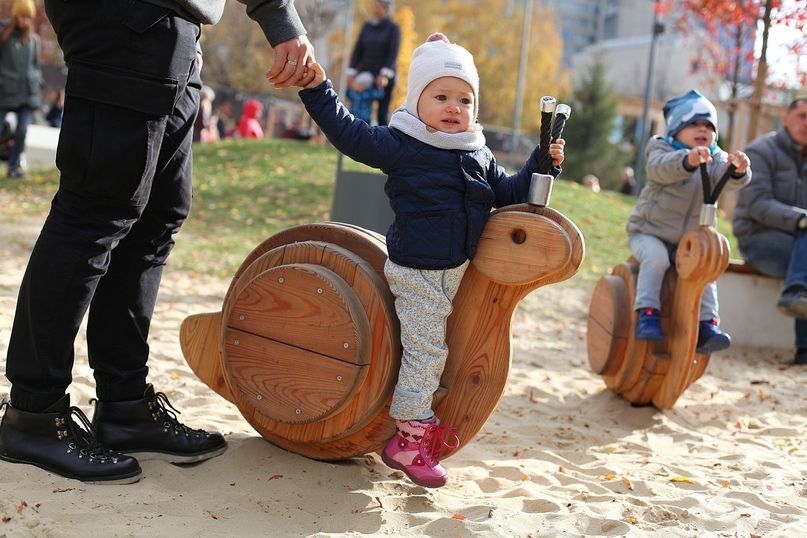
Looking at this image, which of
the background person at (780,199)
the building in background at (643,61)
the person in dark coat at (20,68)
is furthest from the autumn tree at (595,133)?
the background person at (780,199)

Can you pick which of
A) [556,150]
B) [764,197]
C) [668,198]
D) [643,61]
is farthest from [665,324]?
[643,61]

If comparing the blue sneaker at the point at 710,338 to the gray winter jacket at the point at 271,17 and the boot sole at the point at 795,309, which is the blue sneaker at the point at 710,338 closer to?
the boot sole at the point at 795,309

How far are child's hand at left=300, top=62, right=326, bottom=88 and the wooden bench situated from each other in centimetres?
488

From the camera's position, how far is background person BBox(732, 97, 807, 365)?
240 inches

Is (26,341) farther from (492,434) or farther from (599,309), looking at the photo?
(599,309)

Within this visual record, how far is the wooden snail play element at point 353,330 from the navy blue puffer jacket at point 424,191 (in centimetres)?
9

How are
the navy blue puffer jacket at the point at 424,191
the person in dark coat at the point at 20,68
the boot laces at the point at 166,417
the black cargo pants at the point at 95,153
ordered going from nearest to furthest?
the black cargo pants at the point at 95,153, the navy blue puffer jacket at the point at 424,191, the boot laces at the point at 166,417, the person in dark coat at the point at 20,68

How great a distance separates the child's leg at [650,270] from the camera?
444 cm

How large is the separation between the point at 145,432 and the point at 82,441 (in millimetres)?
275

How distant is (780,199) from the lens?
6281mm

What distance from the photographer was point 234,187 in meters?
Result: 11.4

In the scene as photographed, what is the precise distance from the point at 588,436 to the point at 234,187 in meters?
8.08

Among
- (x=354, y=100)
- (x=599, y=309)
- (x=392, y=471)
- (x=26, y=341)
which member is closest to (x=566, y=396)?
(x=599, y=309)

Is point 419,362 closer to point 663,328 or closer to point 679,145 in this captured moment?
point 663,328
